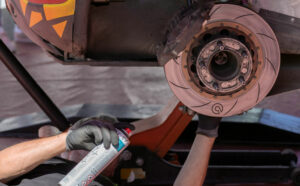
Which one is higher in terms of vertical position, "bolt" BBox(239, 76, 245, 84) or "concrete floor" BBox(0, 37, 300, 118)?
"bolt" BBox(239, 76, 245, 84)

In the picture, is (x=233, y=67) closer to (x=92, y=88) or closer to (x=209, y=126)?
(x=209, y=126)

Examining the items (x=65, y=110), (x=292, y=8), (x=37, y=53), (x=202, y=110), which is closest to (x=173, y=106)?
(x=202, y=110)

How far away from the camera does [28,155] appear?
80 cm

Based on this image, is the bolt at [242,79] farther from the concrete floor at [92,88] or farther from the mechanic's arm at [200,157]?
the concrete floor at [92,88]

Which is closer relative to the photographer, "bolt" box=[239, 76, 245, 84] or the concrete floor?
"bolt" box=[239, 76, 245, 84]

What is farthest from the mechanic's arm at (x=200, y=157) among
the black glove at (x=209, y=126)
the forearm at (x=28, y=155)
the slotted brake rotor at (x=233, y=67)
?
the forearm at (x=28, y=155)

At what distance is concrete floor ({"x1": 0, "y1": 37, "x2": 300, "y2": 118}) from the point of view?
2.00m

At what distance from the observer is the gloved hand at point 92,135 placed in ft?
2.42

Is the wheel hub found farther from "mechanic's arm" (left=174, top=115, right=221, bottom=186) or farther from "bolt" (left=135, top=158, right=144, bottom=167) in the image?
"bolt" (left=135, top=158, right=144, bottom=167)

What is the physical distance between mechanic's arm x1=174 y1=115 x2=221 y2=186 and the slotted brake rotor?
11cm

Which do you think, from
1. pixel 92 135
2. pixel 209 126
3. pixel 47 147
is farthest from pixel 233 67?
pixel 47 147

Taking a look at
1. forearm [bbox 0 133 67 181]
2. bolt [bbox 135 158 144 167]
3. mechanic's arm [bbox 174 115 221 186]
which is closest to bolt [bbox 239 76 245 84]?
mechanic's arm [bbox 174 115 221 186]

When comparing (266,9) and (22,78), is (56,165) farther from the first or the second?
(266,9)

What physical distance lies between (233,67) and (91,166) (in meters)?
0.38
